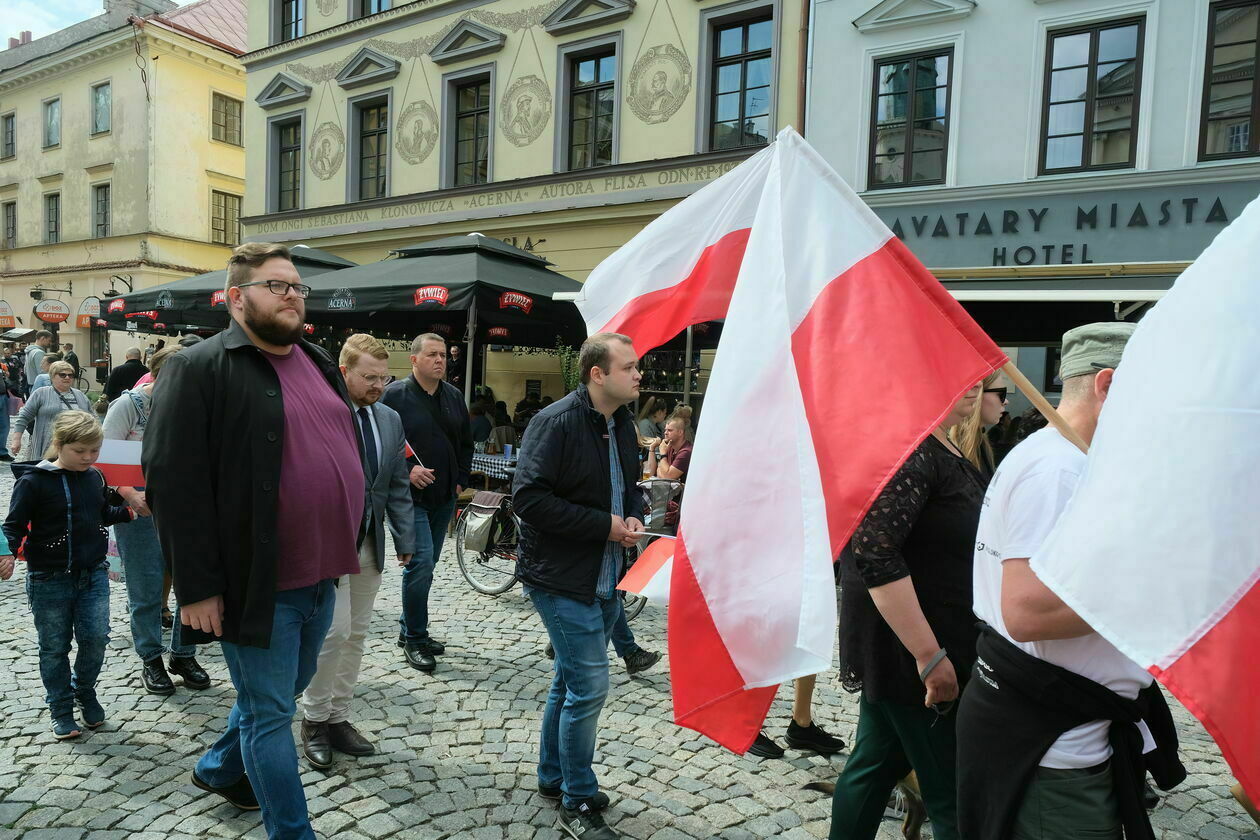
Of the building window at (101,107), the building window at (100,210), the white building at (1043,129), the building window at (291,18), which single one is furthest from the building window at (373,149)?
the building window at (100,210)

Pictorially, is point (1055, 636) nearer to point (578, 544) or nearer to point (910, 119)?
point (578, 544)

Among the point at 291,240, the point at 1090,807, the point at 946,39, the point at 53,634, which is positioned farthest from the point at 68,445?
the point at 291,240

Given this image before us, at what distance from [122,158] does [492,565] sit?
27106mm

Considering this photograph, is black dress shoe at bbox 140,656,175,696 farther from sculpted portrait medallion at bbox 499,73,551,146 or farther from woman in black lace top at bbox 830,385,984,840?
sculpted portrait medallion at bbox 499,73,551,146

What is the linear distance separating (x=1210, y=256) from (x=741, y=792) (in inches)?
111

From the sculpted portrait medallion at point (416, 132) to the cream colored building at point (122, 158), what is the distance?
1391cm

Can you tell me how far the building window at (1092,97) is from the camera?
10391mm

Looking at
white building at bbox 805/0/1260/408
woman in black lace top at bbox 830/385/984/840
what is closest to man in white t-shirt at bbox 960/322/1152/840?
woman in black lace top at bbox 830/385/984/840

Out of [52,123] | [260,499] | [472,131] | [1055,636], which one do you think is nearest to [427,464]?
[260,499]

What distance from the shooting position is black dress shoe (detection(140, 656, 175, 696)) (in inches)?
173

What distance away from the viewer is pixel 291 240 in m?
19.3

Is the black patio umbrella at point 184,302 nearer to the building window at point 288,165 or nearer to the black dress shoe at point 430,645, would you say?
the building window at point 288,165

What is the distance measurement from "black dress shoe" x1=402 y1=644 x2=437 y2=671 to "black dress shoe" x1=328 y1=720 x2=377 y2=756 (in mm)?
1027

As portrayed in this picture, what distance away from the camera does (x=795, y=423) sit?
225 centimetres
